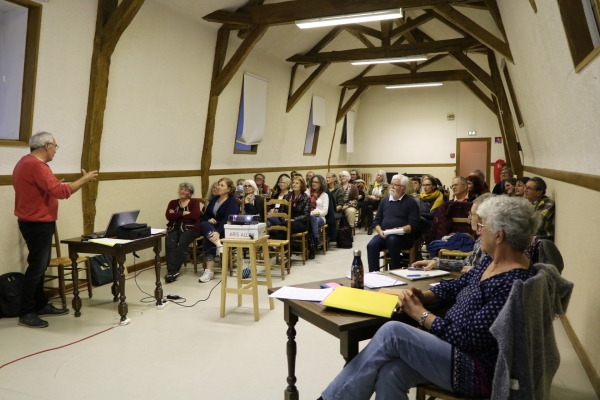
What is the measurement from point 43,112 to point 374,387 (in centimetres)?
399

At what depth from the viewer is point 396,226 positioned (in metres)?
4.67

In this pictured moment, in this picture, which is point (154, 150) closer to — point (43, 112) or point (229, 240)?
point (43, 112)

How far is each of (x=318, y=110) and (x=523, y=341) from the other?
982 centimetres

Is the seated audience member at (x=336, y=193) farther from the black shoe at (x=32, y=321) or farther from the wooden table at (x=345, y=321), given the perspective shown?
the wooden table at (x=345, y=321)

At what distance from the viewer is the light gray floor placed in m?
2.70

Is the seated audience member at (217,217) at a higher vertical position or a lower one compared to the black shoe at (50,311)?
higher

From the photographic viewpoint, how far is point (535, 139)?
5.47 metres

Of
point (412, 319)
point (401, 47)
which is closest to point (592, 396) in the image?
point (412, 319)

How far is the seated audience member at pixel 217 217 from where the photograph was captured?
210 inches

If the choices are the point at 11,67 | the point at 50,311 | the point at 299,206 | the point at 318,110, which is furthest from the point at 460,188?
the point at 318,110

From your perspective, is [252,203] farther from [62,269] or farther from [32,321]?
[32,321]

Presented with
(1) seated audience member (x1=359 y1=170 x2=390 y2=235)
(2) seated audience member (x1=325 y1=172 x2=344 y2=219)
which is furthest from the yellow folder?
(1) seated audience member (x1=359 y1=170 x2=390 y2=235)

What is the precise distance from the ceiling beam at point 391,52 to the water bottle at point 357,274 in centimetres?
685

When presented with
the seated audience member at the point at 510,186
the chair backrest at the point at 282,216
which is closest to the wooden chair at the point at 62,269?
the chair backrest at the point at 282,216
